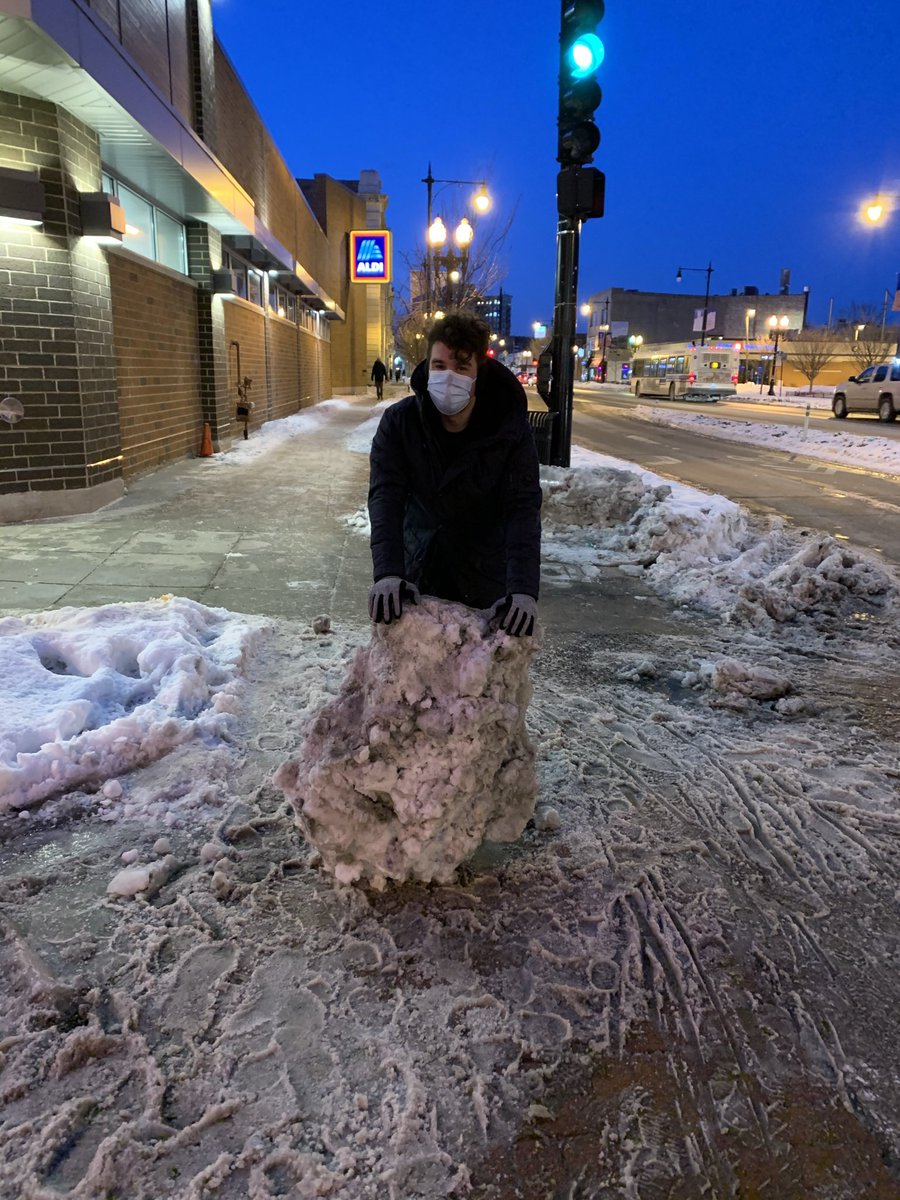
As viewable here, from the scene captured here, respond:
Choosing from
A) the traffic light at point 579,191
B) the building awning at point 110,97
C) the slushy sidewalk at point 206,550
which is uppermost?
the building awning at point 110,97

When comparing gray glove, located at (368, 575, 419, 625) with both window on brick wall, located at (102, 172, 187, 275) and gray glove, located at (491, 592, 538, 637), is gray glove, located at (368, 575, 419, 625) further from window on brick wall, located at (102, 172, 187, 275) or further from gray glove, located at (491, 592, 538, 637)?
window on brick wall, located at (102, 172, 187, 275)

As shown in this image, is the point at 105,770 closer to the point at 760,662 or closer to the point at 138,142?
the point at 760,662

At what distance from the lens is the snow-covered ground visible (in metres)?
2.09

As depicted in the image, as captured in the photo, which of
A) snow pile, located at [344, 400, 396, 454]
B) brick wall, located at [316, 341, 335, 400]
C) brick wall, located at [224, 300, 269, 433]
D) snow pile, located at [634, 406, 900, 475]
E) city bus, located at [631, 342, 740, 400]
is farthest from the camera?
city bus, located at [631, 342, 740, 400]

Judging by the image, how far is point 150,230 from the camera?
13.0m

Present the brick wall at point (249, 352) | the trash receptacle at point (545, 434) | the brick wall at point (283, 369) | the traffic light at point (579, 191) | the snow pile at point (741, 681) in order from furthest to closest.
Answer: the brick wall at point (283, 369) → the brick wall at point (249, 352) → the trash receptacle at point (545, 434) → the traffic light at point (579, 191) → the snow pile at point (741, 681)

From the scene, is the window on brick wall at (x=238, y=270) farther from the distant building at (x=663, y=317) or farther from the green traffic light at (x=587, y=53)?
the distant building at (x=663, y=317)

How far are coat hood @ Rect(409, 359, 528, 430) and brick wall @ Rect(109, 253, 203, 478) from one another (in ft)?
29.7

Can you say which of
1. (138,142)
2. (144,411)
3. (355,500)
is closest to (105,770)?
(355,500)

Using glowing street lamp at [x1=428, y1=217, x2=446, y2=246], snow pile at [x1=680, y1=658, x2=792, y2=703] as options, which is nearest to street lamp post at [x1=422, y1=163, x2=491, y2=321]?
glowing street lamp at [x1=428, y1=217, x2=446, y2=246]

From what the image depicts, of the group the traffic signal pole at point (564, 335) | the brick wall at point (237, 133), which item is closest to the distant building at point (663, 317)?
the brick wall at point (237, 133)

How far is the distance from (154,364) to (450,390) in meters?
11.0

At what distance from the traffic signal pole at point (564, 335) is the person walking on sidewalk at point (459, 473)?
6768mm

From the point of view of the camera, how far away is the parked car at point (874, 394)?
3108cm
